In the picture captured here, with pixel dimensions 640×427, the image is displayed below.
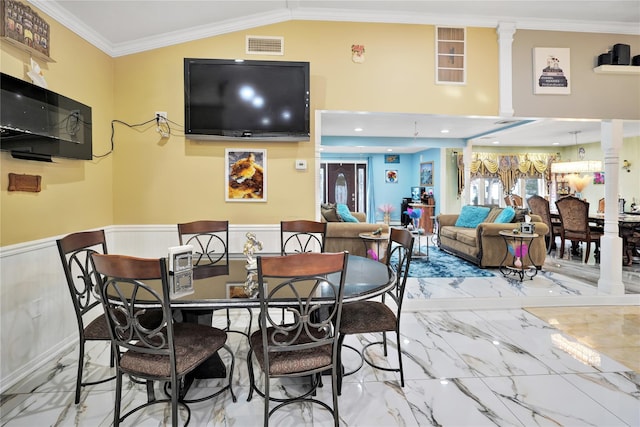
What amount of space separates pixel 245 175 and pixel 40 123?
165cm

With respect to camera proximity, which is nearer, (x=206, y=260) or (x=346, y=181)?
(x=206, y=260)

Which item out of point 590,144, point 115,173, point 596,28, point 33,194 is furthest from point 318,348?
point 590,144

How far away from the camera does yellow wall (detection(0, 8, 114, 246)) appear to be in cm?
227

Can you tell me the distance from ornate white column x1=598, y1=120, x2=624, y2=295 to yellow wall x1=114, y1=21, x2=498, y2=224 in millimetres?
1410

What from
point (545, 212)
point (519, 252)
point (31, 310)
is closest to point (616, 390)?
point (519, 252)

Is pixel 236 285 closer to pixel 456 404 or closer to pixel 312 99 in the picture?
pixel 456 404

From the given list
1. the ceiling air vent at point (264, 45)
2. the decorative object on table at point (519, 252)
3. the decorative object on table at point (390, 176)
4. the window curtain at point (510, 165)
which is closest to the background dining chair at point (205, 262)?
the ceiling air vent at point (264, 45)

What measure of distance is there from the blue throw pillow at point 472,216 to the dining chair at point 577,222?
1173 millimetres

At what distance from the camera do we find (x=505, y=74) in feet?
12.2

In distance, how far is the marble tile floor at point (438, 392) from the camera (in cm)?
191

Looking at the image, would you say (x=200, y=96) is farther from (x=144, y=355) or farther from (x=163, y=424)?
(x=163, y=424)

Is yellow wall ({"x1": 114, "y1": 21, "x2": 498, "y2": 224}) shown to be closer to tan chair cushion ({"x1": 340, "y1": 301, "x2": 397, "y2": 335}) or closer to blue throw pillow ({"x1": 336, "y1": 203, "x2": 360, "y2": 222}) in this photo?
tan chair cushion ({"x1": 340, "y1": 301, "x2": 397, "y2": 335})

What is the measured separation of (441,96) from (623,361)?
109 inches

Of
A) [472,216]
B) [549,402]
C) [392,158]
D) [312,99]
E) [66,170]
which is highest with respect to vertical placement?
[392,158]
